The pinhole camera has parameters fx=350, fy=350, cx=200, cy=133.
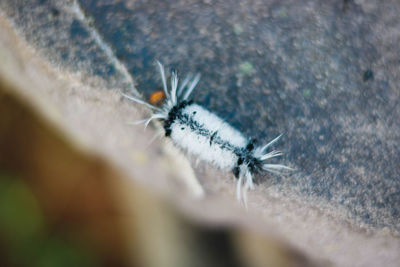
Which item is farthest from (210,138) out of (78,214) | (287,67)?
(78,214)

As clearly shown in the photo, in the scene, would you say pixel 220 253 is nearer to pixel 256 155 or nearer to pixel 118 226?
pixel 118 226

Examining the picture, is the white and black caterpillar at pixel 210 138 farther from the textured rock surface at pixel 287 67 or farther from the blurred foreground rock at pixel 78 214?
the blurred foreground rock at pixel 78 214

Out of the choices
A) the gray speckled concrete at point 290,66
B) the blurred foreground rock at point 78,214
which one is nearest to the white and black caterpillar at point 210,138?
the gray speckled concrete at point 290,66

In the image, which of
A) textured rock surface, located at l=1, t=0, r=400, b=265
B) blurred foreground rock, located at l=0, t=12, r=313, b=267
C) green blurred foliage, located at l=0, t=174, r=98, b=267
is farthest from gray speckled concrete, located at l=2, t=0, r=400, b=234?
green blurred foliage, located at l=0, t=174, r=98, b=267

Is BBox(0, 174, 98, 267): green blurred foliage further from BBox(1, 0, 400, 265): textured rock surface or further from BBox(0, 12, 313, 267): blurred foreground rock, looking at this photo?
BBox(1, 0, 400, 265): textured rock surface

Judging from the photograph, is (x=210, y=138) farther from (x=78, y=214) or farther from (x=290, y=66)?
(x=78, y=214)

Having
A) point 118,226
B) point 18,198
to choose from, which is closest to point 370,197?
point 118,226

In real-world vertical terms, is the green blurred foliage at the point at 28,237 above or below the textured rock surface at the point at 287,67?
below
